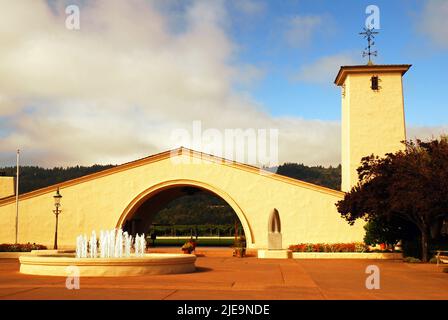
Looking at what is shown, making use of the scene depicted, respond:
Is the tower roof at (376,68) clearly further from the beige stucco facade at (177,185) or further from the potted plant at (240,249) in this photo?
the potted plant at (240,249)

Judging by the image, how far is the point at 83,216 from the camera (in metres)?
36.9

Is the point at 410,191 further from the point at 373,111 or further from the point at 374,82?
the point at 374,82

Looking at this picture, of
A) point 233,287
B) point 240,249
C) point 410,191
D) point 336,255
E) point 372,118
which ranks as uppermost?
point 372,118

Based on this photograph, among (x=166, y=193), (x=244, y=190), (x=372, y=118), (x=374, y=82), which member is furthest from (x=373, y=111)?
(x=166, y=193)

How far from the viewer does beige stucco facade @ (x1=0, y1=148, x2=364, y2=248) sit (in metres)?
35.8

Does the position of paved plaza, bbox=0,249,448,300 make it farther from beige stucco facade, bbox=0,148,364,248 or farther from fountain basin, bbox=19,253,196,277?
beige stucco facade, bbox=0,148,364,248

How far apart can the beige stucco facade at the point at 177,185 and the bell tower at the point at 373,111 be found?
4191 millimetres

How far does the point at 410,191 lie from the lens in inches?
1044

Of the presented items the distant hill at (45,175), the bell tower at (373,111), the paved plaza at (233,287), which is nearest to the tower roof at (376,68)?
the bell tower at (373,111)

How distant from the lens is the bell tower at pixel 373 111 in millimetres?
38438

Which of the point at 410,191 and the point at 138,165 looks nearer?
the point at 410,191

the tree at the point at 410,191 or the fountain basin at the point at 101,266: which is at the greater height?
the tree at the point at 410,191

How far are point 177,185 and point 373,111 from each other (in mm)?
14557

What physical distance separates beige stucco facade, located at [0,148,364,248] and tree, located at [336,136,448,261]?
4485mm
